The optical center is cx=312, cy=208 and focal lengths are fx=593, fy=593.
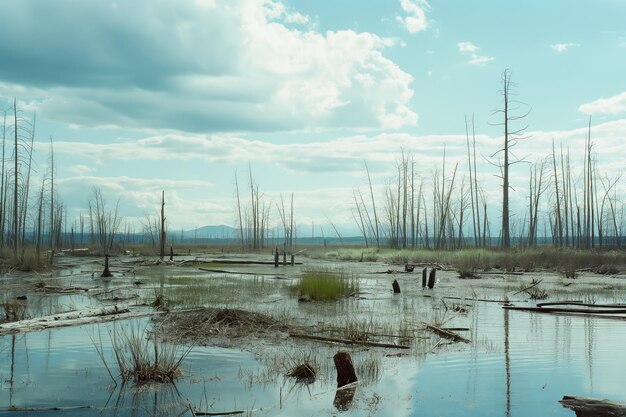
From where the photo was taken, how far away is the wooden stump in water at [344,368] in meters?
5.98

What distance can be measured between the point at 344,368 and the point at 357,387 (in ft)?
0.82

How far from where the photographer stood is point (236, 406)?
5.40 m

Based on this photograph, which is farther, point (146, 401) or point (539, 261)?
point (539, 261)

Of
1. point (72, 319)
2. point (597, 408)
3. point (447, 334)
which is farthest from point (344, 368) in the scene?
point (72, 319)

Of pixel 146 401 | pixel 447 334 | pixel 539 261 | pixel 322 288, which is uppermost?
pixel 539 261

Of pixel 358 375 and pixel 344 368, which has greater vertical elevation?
pixel 344 368

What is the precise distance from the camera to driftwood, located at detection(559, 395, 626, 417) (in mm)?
4461

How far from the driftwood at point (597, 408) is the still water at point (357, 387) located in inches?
24.7

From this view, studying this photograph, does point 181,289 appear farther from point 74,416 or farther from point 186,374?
point 74,416

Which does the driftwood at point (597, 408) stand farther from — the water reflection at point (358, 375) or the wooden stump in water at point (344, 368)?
the wooden stump in water at point (344, 368)

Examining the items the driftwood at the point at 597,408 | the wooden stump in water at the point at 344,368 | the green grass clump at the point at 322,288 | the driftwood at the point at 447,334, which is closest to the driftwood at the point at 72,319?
the green grass clump at the point at 322,288

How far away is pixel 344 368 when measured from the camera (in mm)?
6031

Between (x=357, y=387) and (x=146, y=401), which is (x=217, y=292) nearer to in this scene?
(x=357, y=387)

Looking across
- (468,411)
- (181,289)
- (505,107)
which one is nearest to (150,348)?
(468,411)
